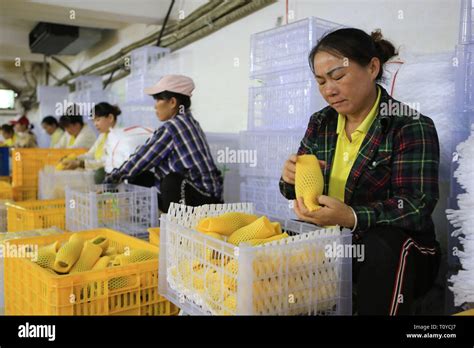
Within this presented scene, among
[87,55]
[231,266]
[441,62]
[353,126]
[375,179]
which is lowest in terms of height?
[231,266]

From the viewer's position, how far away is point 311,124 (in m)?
1.25

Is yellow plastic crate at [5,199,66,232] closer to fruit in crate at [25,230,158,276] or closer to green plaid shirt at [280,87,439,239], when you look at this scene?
fruit in crate at [25,230,158,276]

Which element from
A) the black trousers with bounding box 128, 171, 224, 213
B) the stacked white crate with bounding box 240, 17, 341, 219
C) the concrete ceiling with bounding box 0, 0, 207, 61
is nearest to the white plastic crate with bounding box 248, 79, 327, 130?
the stacked white crate with bounding box 240, 17, 341, 219

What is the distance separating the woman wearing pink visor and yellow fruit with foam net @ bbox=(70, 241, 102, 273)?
2.60 feet

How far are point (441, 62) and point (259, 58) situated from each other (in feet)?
2.78

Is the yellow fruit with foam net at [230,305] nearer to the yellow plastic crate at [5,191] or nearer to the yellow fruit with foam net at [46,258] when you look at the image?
the yellow fruit with foam net at [46,258]

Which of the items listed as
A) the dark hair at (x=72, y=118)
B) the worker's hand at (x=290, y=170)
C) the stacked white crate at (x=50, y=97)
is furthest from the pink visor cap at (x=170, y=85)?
the stacked white crate at (x=50, y=97)

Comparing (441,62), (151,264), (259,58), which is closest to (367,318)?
(151,264)

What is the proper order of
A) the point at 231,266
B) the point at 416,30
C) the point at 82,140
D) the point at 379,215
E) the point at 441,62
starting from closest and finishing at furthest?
the point at 231,266 → the point at 379,215 → the point at 441,62 → the point at 416,30 → the point at 82,140

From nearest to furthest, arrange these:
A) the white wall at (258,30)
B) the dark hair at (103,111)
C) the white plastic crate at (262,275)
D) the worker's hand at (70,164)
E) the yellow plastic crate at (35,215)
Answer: the white plastic crate at (262,275)
the white wall at (258,30)
the yellow plastic crate at (35,215)
the worker's hand at (70,164)
the dark hair at (103,111)

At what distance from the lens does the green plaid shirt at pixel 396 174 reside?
98cm

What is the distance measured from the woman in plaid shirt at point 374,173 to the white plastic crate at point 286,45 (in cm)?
66

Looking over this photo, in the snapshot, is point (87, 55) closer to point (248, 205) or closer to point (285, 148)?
point (285, 148)

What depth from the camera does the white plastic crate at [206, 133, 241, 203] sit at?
2.66 meters
